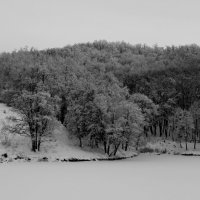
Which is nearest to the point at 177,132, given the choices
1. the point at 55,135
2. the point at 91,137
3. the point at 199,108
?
the point at 199,108

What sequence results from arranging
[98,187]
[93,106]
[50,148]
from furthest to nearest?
[93,106]
[50,148]
[98,187]

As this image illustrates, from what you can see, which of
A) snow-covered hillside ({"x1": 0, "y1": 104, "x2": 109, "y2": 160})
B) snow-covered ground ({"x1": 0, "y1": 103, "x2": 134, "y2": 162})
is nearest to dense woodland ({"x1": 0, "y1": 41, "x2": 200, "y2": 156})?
snow-covered ground ({"x1": 0, "y1": 103, "x2": 134, "y2": 162})

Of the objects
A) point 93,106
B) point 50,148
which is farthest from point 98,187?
point 93,106

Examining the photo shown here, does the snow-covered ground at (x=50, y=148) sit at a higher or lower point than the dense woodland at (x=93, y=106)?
lower

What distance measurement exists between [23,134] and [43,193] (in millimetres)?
40310

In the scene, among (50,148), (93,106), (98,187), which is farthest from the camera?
(93,106)

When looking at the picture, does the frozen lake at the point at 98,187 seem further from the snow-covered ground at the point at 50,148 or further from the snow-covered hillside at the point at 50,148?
the snow-covered hillside at the point at 50,148

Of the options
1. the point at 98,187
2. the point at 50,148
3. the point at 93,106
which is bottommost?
the point at 98,187

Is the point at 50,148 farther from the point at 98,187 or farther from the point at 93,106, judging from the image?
the point at 98,187

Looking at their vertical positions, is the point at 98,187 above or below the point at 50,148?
below

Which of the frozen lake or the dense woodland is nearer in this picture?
the frozen lake

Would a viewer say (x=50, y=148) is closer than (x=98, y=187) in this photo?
No

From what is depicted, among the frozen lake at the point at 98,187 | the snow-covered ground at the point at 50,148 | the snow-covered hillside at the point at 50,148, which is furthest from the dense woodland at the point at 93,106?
the frozen lake at the point at 98,187

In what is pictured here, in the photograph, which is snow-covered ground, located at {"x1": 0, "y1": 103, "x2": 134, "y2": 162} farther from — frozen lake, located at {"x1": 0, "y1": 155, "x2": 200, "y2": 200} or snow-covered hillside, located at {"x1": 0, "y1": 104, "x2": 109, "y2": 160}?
frozen lake, located at {"x1": 0, "y1": 155, "x2": 200, "y2": 200}
